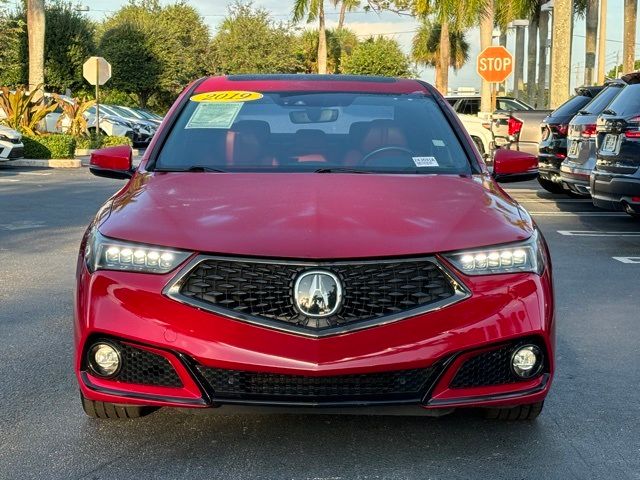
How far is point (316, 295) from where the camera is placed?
367 centimetres

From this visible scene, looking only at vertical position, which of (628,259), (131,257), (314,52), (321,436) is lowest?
(321,436)

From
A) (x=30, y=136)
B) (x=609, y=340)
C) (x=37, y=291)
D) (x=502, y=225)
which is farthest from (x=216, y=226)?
(x=30, y=136)

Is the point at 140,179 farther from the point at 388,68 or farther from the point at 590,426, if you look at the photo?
the point at 388,68

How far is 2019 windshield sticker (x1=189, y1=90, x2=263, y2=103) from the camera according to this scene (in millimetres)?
5473

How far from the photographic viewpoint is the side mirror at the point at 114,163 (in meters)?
5.43

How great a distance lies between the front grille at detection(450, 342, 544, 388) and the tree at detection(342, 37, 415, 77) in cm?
6566

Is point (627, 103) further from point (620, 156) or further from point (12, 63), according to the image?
point (12, 63)

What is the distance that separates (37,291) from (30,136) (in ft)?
55.9

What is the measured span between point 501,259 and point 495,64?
69.8 feet

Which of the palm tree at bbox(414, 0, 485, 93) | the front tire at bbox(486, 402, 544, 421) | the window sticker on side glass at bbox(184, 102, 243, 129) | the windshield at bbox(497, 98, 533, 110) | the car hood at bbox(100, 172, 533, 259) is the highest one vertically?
the palm tree at bbox(414, 0, 485, 93)

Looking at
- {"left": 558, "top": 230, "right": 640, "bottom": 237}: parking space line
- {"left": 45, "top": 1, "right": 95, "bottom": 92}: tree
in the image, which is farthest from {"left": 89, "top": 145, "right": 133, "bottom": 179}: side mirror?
{"left": 45, "top": 1, "right": 95, "bottom": 92}: tree

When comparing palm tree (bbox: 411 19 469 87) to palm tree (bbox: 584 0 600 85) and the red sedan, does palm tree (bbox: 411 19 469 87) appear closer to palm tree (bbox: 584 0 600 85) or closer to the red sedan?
palm tree (bbox: 584 0 600 85)

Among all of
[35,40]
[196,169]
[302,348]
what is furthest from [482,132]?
[302,348]

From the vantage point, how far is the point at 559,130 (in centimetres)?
1497
